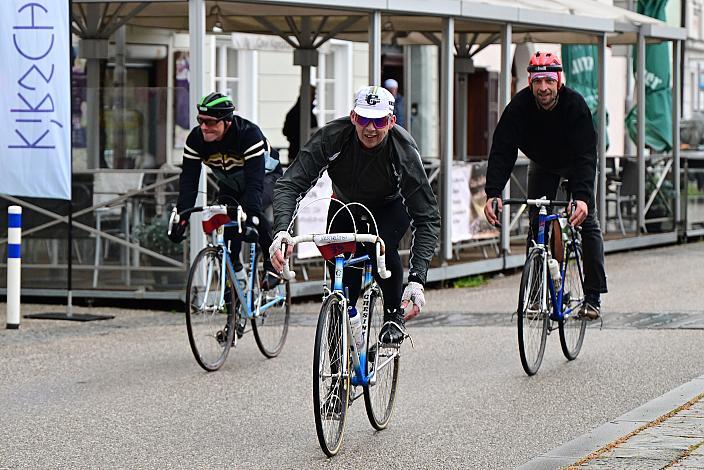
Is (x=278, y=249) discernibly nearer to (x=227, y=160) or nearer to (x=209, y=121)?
(x=209, y=121)

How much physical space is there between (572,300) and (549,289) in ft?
1.42

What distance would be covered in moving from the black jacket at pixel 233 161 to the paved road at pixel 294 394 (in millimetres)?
1155

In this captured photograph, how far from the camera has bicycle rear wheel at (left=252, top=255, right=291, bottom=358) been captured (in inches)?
425

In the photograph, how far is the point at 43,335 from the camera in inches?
478

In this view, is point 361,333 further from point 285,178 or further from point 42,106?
point 42,106

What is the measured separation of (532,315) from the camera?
9.94 meters

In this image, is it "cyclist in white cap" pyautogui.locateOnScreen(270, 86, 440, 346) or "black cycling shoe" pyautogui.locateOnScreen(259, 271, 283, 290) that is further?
"black cycling shoe" pyautogui.locateOnScreen(259, 271, 283, 290)

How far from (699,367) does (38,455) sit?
14.9 ft

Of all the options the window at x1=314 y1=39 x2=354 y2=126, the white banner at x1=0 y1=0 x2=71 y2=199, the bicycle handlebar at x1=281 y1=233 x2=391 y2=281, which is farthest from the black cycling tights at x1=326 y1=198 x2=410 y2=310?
the window at x1=314 y1=39 x2=354 y2=126

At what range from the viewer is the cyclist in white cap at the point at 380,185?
758 centimetres

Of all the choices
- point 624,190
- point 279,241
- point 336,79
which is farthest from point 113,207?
point 336,79

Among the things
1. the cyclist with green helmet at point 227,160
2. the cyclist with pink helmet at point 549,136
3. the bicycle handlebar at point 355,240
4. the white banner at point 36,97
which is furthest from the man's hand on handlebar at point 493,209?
the white banner at point 36,97

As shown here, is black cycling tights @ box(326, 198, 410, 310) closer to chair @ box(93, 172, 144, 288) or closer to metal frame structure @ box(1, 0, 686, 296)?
metal frame structure @ box(1, 0, 686, 296)

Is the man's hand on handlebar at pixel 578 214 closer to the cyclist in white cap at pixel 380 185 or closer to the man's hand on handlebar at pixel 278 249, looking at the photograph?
the cyclist in white cap at pixel 380 185
